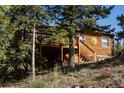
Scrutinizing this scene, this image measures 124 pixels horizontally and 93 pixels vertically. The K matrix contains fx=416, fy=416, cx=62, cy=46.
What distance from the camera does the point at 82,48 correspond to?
39875 mm

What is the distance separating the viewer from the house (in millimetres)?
36969

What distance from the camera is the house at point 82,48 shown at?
121 ft

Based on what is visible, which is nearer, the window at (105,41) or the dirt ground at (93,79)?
the dirt ground at (93,79)

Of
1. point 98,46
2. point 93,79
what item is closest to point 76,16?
point 93,79

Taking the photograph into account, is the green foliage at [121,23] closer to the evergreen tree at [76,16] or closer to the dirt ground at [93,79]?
the dirt ground at [93,79]

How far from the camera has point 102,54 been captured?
44438 mm

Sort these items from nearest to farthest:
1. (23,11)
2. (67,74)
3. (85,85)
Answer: (85,85) < (67,74) < (23,11)

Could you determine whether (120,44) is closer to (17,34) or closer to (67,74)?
(17,34)

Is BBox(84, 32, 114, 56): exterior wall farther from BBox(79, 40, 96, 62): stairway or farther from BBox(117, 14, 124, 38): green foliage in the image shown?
BBox(117, 14, 124, 38): green foliage

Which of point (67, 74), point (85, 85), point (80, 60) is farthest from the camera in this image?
point (80, 60)

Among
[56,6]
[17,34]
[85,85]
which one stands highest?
[56,6]

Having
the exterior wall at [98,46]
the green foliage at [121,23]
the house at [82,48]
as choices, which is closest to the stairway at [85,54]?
the house at [82,48]

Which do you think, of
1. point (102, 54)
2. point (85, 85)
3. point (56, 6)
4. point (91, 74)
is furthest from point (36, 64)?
point (102, 54)

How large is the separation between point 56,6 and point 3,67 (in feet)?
20.2
